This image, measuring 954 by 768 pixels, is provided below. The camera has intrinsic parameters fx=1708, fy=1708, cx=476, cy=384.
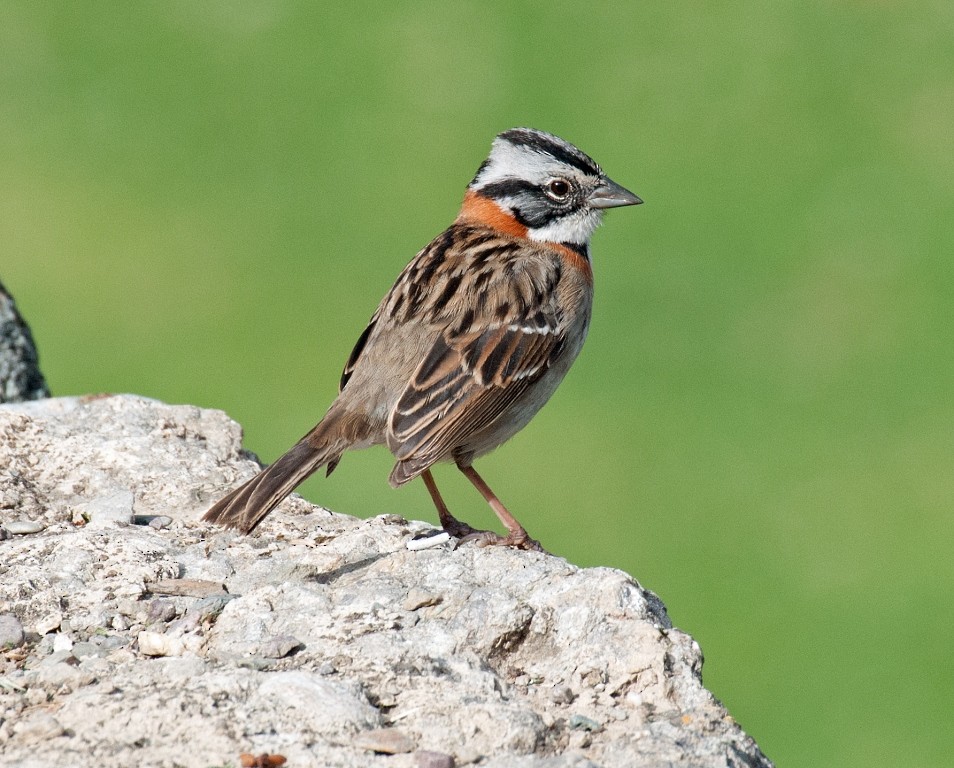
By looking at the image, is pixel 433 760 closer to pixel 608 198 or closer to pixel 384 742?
pixel 384 742

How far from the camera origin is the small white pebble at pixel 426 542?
498 centimetres

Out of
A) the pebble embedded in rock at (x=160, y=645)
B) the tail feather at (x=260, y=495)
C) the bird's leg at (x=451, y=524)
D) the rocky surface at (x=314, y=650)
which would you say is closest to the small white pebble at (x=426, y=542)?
the rocky surface at (x=314, y=650)

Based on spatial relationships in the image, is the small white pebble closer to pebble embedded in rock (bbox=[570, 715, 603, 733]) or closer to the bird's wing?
the bird's wing

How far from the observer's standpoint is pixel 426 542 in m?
5.03

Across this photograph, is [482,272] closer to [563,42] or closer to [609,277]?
[609,277]

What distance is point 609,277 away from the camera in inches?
460

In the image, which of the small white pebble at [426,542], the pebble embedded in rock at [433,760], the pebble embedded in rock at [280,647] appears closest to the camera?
the pebble embedded in rock at [433,760]

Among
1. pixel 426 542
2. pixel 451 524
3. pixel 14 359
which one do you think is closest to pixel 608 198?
pixel 451 524

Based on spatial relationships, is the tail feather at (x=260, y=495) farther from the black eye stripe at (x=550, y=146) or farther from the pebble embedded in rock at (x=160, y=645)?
the black eye stripe at (x=550, y=146)

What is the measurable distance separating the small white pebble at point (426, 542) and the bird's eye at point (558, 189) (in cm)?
206

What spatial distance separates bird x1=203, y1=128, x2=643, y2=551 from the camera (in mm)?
5688

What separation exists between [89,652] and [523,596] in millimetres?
1115

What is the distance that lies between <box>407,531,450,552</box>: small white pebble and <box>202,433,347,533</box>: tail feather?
1.40 feet

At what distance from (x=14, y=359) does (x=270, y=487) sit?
5.58 feet
